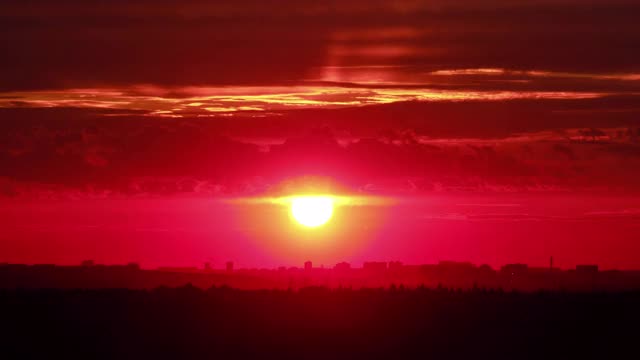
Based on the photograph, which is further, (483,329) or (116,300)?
(116,300)

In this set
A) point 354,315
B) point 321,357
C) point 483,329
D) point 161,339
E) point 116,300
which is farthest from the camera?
point 116,300

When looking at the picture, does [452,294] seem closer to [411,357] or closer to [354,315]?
[354,315]

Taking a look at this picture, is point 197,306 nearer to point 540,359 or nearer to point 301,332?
point 301,332

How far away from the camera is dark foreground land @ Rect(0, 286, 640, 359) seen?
5700 centimetres

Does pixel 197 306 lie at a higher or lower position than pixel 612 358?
higher

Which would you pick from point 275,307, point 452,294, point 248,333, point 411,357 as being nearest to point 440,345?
point 411,357

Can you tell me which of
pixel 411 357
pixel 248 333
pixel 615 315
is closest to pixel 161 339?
pixel 248 333

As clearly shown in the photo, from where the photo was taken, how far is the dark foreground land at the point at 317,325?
57.0 m

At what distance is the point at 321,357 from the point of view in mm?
55312

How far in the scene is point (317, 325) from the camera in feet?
212

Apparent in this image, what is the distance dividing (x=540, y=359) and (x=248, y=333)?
12433 mm

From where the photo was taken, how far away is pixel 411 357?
5541 centimetres

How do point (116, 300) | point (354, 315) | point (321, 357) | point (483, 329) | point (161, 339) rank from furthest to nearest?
1. point (116, 300)
2. point (354, 315)
3. point (483, 329)
4. point (161, 339)
5. point (321, 357)

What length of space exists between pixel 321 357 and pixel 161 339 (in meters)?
7.43
